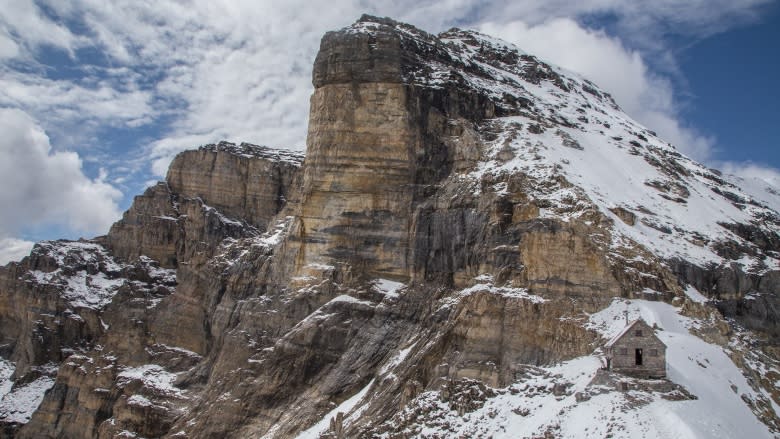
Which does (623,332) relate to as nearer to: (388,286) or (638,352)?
(638,352)

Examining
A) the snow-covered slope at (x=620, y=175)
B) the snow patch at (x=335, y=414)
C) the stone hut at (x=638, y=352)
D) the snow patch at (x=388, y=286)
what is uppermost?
the snow-covered slope at (x=620, y=175)

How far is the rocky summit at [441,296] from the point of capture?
5012cm

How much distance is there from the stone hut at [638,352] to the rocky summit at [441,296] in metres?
0.37

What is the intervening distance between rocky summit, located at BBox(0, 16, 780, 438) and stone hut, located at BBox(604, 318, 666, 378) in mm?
366

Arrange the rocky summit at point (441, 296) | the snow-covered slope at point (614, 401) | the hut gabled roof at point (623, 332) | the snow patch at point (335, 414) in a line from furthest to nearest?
1. the snow patch at point (335, 414)
2. the rocky summit at point (441, 296)
3. the hut gabled roof at point (623, 332)
4. the snow-covered slope at point (614, 401)

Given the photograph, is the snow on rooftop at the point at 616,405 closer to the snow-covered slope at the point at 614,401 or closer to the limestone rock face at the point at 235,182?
the snow-covered slope at the point at 614,401

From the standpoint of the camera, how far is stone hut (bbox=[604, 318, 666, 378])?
147ft

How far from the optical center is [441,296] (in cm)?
6359

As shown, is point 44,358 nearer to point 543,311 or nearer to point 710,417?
point 543,311

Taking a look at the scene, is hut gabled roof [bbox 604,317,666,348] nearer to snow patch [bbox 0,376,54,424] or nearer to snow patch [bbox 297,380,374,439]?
snow patch [bbox 297,380,374,439]

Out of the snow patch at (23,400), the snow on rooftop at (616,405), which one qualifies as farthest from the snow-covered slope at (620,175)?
the snow patch at (23,400)

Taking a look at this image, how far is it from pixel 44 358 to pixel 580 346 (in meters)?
75.5

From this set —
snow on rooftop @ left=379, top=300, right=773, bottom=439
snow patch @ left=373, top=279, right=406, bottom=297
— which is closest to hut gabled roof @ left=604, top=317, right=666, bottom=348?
snow on rooftop @ left=379, top=300, right=773, bottom=439

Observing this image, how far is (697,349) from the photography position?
1900 inches
